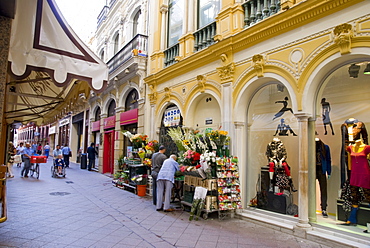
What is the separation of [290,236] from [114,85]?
12.1 m

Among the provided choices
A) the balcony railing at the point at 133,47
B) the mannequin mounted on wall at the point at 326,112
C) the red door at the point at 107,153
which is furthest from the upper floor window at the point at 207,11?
the red door at the point at 107,153

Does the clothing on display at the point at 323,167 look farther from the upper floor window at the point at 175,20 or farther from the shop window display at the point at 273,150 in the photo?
the upper floor window at the point at 175,20

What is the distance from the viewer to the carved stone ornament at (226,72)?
23.3 ft

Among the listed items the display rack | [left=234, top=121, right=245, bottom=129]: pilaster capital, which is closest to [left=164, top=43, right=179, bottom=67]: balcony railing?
[left=234, top=121, right=245, bottom=129]: pilaster capital

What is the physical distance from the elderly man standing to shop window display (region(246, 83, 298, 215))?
82.1 inches

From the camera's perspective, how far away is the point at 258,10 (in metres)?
6.57

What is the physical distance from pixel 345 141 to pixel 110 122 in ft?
40.9

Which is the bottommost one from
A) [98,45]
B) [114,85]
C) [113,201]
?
A: [113,201]

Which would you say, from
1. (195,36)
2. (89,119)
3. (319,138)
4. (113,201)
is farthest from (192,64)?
(89,119)

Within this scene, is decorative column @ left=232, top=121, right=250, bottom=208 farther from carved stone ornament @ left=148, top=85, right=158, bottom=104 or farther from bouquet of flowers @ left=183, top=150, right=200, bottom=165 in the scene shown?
carved stone ornament @ left=148, top=85, right=158, bottom=104

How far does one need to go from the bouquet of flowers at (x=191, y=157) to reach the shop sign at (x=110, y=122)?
8.59 metres

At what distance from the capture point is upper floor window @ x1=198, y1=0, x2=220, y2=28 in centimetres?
850

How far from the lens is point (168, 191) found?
6988 mm

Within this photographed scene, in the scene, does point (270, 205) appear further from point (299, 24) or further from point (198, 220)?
point (299, 24)
